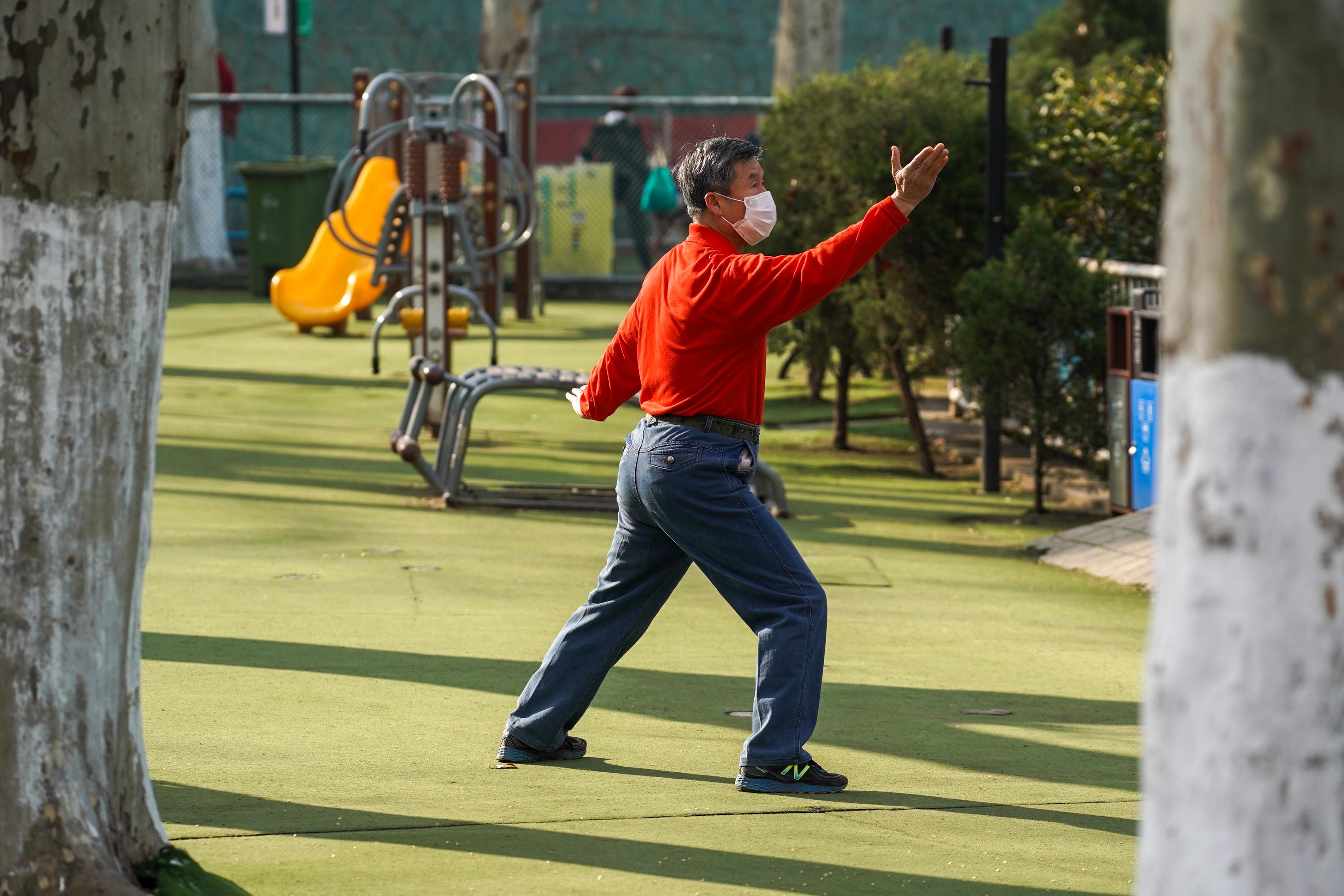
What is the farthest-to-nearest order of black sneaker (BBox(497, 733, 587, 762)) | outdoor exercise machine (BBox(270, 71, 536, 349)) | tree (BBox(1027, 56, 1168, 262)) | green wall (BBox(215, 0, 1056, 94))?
green wall (BBox(215, 0, 1056, 94)) < tree (BBox(1027, 56, 1168, 262)) < outdoor exercise machine (BBox(270, 71, 536, 349)) < black sneaker (BBox(497, 733, 587, 762))

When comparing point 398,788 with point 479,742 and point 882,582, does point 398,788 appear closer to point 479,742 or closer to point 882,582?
point 479,742

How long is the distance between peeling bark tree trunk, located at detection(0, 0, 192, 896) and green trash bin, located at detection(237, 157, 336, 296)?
18946mm

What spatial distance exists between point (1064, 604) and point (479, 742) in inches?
133

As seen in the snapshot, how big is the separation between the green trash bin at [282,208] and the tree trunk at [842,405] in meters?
11.0

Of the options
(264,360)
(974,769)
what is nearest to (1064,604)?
(974,769)

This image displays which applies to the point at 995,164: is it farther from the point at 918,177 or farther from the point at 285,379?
the point at 285,379

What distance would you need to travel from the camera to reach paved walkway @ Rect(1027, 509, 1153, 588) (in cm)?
823

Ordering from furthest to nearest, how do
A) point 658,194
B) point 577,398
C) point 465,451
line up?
point 658,194, point 465,451, point 577,398

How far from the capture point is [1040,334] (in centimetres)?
996

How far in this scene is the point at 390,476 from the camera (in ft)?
34.5

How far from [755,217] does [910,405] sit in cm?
722

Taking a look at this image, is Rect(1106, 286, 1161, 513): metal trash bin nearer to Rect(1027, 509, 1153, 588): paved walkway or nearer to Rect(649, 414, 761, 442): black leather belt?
Rect(1027, 509, 1153, 588): paved walkway

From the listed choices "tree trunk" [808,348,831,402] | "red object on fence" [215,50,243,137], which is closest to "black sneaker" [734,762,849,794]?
"tree trunk" [808,348,831,402]

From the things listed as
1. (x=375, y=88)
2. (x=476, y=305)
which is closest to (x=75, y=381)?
(x=476, y=305)
